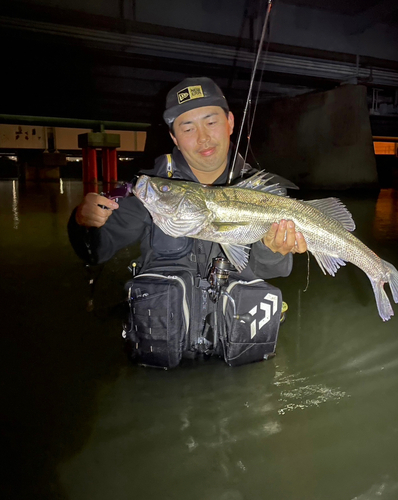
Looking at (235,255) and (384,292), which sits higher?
(235,255)

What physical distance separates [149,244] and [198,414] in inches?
52.6

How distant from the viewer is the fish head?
7.82 feet

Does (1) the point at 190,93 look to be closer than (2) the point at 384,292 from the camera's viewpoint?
No

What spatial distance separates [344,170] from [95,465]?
49.6 ft

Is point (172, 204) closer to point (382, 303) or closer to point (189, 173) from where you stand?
point (189, 173)

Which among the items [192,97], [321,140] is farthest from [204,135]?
[321,140]

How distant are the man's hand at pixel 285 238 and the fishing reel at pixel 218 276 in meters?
0.35

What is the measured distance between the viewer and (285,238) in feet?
8.47

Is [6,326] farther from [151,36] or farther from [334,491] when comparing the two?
[151,36]

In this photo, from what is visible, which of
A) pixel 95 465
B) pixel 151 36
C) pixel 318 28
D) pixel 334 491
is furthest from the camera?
pixel 318 28

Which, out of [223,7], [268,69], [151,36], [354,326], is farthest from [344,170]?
[354,326]

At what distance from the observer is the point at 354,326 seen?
3.35m

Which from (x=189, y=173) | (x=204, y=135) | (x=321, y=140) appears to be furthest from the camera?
(x=321, y=140)

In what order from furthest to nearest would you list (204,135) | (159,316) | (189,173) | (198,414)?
(189,173)
(204,135)
(159,316)
(198,414)
